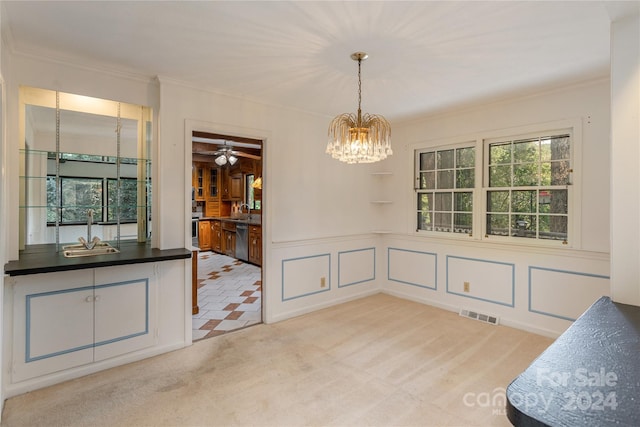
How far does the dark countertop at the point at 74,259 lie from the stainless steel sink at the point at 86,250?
0.06m

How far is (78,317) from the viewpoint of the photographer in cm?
254

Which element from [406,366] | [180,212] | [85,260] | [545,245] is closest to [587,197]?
[545,245]

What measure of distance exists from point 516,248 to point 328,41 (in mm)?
2917

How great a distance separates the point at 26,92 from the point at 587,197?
4.96 metres

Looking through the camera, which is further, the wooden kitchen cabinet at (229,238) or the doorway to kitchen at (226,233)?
the wooden kitchen cabinet at (229,238)

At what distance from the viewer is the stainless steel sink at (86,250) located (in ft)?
8.96

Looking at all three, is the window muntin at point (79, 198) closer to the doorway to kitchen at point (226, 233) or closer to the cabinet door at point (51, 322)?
the cabinet door at point (51, 322)

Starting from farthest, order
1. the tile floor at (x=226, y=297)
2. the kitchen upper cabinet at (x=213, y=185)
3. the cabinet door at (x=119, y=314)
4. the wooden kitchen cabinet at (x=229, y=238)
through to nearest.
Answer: the kitchen upper cabinet at (x=213, y=185) → the wooden kitchen cabinet at (x=229, y=238) → the tile floor at (x=226, y=297) → the cabinet door at (x=119, y=314)

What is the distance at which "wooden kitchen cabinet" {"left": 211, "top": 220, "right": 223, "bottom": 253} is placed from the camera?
849 centimetres

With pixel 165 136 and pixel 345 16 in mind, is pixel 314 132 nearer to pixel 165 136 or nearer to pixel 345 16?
pixel 165 136

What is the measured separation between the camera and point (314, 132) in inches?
164

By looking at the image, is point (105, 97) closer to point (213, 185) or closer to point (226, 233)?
point (226, 233)

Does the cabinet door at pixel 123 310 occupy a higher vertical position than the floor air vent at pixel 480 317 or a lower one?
higher

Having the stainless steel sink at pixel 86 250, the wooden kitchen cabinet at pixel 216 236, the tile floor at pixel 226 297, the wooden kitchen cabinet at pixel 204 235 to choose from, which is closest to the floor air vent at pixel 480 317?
the tile floor at pixel 226 297
